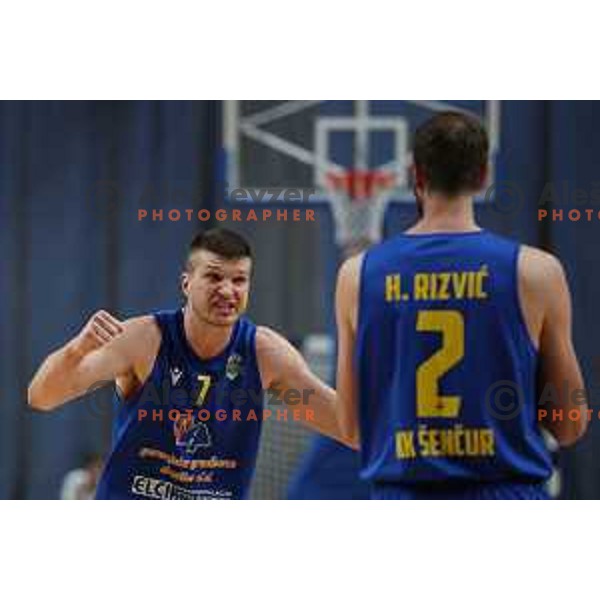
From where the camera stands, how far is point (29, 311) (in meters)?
5.03

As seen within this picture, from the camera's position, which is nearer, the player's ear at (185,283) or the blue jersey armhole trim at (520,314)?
the blue jersey armhole trim at (520,314)

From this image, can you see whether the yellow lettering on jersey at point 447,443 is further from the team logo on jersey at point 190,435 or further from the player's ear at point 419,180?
the team logo on jersey at point 190,435

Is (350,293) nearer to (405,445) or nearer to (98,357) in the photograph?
(405,445)

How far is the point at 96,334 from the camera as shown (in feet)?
14.4

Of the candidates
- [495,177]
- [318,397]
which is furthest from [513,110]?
[318,397]

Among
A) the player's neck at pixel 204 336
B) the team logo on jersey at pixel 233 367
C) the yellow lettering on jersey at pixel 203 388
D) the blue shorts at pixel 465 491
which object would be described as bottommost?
the blue shorts at pixel 465 491

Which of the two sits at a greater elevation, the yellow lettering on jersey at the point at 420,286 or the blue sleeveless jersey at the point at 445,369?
the yellow lettering on jersey at the point at 420,286

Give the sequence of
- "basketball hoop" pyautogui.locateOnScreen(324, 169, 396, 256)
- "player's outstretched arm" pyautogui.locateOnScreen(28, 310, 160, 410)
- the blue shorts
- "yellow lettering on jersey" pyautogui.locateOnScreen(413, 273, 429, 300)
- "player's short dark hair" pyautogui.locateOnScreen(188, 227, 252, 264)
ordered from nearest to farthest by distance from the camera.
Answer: the blue shorts
"yellow lettering on jersey" pyautogui.locateOnScreen(413, 273, 429, 300)
"player's outstretched arm" pyautogui.locateOnScreen(28, 310, 160, 410)
"player's short dark hair" pyautogui.locateOnScreen(188, 227, 252, 264)
"basketball hoop" pyautogui.locateOnScreen(324, 169, 396, 256)

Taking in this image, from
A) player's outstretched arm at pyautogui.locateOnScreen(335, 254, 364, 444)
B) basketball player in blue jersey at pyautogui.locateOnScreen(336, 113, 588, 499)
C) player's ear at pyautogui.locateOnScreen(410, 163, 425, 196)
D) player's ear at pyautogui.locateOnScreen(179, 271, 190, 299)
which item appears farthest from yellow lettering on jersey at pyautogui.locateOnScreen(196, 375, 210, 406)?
player's ear at pyautogui.locateOnScreen(410, 163, 425, 196)

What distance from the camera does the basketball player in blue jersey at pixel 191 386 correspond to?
165 inches

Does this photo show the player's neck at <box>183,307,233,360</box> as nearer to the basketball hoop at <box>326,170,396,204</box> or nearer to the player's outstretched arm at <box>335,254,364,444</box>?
the player's outstretched arm at <box>335,254,364,444</box>

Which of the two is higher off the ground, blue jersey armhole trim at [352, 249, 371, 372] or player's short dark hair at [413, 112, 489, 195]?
player's short dark hair at [413, 112, 489, 195]

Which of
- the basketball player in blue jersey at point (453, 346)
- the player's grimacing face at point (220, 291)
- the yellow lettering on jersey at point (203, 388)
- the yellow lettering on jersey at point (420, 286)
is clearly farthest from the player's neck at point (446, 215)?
the yellow lettering on jersey at point (203, 388)

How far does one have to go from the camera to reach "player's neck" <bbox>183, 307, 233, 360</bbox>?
13.8 ft
